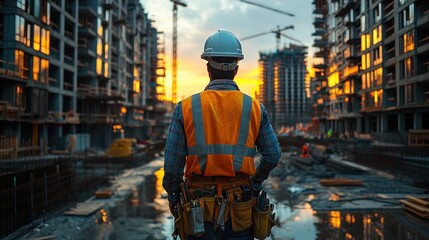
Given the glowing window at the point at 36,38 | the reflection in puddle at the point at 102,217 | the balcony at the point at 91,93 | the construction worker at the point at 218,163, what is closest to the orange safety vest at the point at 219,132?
the construction worker at the point at 218,163

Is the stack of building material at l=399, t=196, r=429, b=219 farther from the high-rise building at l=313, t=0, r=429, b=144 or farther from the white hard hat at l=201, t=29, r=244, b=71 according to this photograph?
the high-rise building at l=313, t=0, r=429, b=144

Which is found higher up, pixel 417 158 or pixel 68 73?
pixel 68 73

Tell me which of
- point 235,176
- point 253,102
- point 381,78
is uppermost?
point 381,78

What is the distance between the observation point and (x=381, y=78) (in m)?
43.9

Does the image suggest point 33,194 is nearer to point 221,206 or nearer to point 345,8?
point 221,206

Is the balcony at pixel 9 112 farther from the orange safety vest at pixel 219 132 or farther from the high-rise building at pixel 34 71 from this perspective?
the orange safety vest at pixel 219 132

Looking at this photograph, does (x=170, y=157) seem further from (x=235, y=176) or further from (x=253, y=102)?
(x=253, y=102)

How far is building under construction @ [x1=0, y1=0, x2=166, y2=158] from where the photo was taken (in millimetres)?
29250

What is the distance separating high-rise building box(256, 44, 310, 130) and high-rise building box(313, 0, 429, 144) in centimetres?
6219

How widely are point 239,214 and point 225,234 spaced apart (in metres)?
0.19

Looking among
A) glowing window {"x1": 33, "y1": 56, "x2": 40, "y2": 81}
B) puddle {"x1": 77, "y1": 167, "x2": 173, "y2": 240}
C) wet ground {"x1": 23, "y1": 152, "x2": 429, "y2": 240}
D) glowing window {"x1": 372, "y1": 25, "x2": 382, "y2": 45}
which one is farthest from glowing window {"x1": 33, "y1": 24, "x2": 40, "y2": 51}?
glowing window {"x1": 372, "y1": 25, "x2": 382, "y2": 45}

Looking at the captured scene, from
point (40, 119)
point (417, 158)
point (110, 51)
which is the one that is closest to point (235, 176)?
point (417, 158)

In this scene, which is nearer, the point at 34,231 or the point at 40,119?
the point at 34,231

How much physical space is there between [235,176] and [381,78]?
45.7 meters
